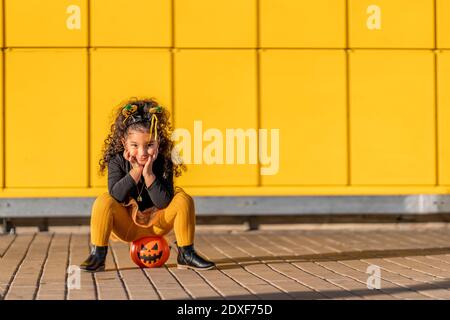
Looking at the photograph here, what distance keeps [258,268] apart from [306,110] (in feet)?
13.6

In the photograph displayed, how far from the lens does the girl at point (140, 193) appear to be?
891 cm

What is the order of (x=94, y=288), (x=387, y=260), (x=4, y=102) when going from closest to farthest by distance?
1. (x=94, y=288)
2. (x=387, y=260)
3. (x=4, y=102)

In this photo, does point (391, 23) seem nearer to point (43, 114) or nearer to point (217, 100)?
point (217, 100)

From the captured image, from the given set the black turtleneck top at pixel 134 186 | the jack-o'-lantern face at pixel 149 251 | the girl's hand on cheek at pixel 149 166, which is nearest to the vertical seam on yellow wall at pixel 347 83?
the jack-o'-lantern face at pixel 149 251

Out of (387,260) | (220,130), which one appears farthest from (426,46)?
(387,260)

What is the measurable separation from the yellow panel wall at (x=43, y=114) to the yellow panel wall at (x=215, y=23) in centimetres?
115

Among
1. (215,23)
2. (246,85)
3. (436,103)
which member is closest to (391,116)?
(436,103)

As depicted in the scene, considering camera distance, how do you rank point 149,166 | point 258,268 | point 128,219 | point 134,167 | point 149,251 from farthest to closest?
point 258,268, point 149,251, point 128,219, point 134,167, point 149,166

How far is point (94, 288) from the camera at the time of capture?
8109mm

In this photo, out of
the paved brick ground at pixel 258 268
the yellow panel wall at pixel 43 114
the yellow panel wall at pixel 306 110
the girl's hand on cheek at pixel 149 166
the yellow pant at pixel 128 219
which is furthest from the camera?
the yellow panel wall at pixel 306 110

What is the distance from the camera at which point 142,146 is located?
8883mm

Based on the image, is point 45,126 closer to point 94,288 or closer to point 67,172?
point 67,172

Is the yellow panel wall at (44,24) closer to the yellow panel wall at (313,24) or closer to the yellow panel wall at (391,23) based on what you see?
the yellow panel wall at (313,24)

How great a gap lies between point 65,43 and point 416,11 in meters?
3.95
